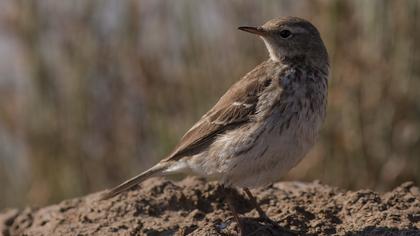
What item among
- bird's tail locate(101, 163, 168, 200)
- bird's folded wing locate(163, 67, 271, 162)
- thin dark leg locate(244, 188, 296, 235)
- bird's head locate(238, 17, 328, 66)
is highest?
bird's head locate(238, 17, 328, 66)

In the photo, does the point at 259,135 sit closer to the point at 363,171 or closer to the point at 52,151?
the point at 363,171

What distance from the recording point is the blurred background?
8328mm

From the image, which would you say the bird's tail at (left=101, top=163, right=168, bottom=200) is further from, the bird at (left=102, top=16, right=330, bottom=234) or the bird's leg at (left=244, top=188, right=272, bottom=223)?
the bird's leg at (left=244, top=188, right=272, bottom=223)

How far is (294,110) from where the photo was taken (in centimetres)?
544

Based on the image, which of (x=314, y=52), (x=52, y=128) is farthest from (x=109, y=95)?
(x=314, y=52)

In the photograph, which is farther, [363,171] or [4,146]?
[4,146]

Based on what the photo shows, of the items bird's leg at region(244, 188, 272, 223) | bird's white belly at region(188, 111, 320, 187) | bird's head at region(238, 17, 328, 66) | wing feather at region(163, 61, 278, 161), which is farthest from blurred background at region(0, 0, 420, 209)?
bird's white belly at region(188, 111, 320, 187)

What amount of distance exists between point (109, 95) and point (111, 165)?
32.6 inches

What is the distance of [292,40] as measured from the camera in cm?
608

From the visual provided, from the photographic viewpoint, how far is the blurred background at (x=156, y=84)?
27.3 feet

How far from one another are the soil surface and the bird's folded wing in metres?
0.37

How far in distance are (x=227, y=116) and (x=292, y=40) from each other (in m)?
0.79

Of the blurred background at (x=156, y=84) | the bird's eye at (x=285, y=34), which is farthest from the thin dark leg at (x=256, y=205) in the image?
the blurred background at (x=156, y=84)

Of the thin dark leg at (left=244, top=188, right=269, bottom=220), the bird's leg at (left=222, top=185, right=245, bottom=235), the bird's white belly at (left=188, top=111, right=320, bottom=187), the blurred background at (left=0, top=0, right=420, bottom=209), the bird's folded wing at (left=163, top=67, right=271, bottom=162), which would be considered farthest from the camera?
the blurred background at (left=0, top=0, right=420, bottom=209)
